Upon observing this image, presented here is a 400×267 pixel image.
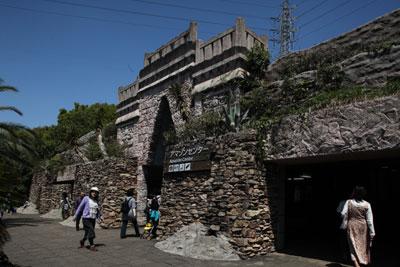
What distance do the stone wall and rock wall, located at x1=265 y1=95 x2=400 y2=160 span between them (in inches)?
24.8

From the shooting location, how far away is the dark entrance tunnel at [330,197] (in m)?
10.8

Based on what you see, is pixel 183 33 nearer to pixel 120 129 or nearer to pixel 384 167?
pixel 120 129

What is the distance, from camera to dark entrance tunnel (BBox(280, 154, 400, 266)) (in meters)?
10.8

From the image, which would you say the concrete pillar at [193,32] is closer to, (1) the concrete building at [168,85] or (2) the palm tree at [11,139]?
(1) the concrete building at [168,85]

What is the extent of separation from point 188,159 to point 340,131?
470 cm

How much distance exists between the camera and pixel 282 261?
8.33 meters

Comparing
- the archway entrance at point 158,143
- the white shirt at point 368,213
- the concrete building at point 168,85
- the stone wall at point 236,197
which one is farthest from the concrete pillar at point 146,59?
the white shirt at point 368,213

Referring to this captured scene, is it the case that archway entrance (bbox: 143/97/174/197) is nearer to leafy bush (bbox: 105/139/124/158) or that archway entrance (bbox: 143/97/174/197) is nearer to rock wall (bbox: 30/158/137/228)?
rock wall (bbox: 30/158/137/228)

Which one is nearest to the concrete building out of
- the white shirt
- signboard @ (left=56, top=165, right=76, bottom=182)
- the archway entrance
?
the archway entrance

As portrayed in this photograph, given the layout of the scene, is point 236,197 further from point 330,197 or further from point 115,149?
point 115,149

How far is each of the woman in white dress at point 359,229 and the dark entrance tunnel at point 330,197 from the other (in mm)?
2718

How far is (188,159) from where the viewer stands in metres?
11.0

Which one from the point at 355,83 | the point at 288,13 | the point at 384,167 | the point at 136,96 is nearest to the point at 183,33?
the point at 136,96

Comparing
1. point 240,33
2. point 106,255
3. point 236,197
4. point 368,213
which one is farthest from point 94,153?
point 368,213
